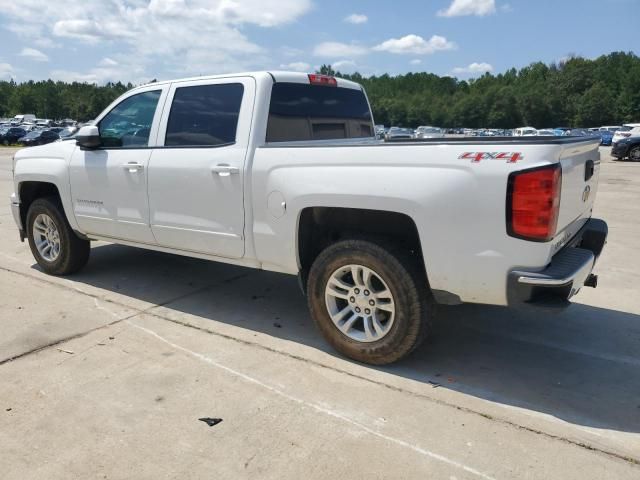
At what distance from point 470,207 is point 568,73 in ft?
442

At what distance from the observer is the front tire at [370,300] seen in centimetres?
338

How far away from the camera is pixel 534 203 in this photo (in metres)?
2.87

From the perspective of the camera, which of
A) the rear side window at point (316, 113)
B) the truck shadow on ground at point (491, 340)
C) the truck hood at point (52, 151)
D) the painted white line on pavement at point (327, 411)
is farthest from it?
the truck hood at point (52, 151)

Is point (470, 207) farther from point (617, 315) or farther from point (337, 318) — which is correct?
point (617, 315)

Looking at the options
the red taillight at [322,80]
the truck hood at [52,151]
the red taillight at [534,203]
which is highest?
the red taillight at [322,80]

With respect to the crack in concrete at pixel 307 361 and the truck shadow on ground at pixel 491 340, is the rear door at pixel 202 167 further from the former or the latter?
the truck shadow on ground at pixel 491 340

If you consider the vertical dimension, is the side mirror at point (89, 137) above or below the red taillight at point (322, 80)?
below

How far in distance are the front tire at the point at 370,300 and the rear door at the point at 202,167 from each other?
82 cm

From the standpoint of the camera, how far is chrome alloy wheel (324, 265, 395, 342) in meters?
3.54

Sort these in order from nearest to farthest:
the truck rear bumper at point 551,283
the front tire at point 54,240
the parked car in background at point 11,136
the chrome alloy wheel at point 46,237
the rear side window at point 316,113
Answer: the truck rear bumper at point 551,283
the rear side window at point 316,113
the front tire at point 54,240
the chrome alloy wheel at point 46,237
the parked car in background at point 11,136

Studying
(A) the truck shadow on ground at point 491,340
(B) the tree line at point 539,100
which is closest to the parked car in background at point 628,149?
(A) the truck shadow on ground at point 491,340

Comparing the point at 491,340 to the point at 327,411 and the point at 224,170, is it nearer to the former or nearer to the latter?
the point at 327,411

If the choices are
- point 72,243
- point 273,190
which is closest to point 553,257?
point 273,190

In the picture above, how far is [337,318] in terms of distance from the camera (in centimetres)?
372
